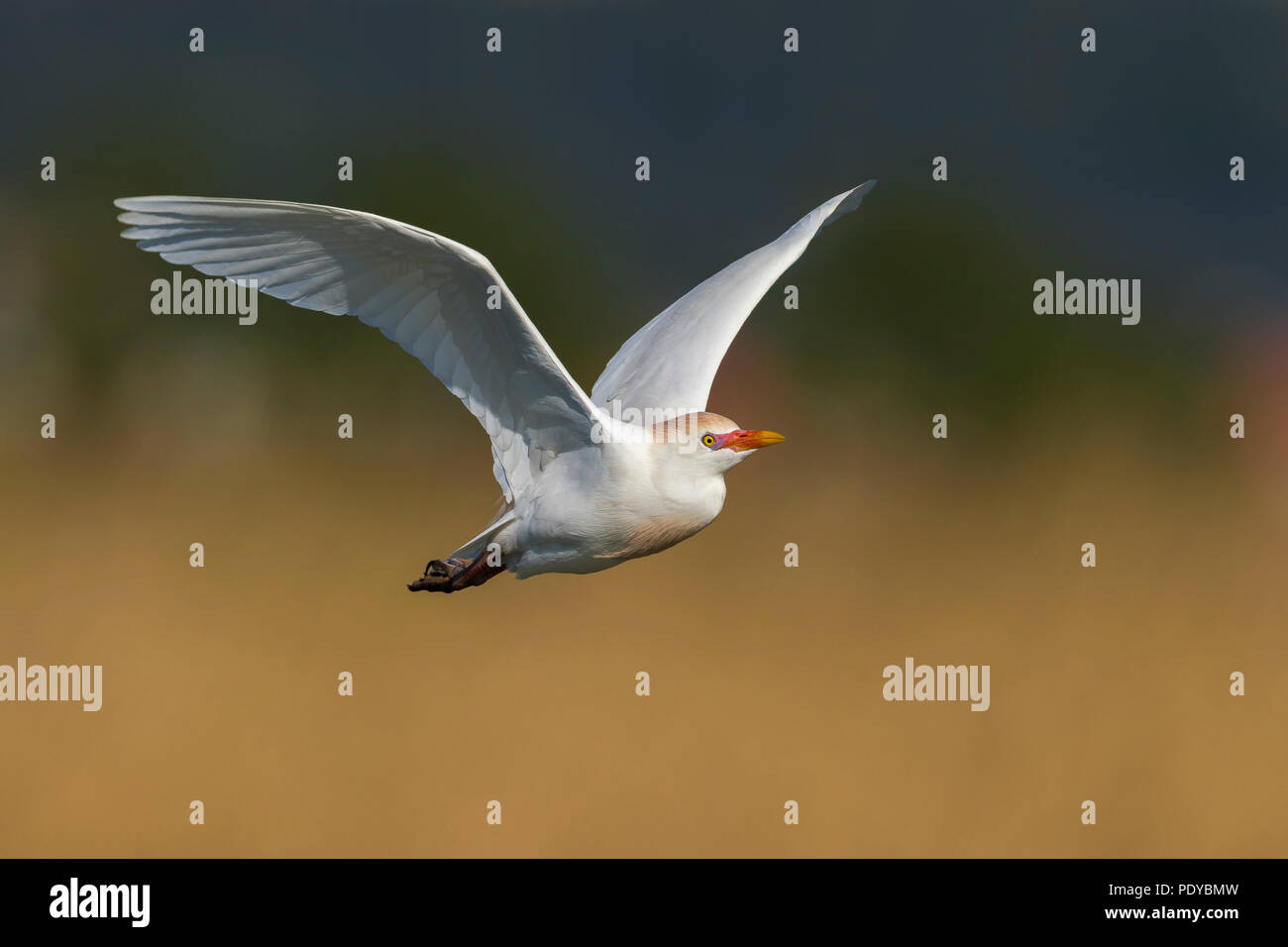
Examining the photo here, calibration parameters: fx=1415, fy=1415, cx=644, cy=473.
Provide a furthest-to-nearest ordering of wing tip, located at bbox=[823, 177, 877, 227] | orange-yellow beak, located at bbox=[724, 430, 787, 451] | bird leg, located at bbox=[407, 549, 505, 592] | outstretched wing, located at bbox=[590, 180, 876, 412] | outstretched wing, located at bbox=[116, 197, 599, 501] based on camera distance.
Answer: wing tip, located at bbox=[823, 177, 877, 227], outstretched wing, located at bbox=[590, 180, 876, 412], bird leg, located at bbox=[407, 549, 505, 592], orange-yellow beak, located at bbox=[724, 430, 787, 451], outstretched wing, located at bbox=[116, 197, 599, 501]

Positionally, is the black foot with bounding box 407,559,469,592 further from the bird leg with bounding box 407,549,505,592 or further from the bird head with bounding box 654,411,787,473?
the bird head with bounding box 654,411,787,473

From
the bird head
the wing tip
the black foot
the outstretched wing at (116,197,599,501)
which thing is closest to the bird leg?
the black foot

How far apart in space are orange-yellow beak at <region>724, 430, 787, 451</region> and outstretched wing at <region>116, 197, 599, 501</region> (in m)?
0.48

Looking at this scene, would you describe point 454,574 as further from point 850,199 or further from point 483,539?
point 850,199

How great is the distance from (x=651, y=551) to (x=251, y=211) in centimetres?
179

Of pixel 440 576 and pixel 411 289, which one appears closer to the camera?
pixel 411 289

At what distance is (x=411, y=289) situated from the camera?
16.4 feet

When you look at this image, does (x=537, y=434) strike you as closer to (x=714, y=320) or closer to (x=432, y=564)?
(x=432, y=564)

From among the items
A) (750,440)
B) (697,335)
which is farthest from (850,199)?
(750,440)

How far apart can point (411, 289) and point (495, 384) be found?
45 cm

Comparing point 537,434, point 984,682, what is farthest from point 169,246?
point 984,682

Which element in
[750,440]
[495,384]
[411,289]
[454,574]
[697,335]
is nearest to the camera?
[750,440]

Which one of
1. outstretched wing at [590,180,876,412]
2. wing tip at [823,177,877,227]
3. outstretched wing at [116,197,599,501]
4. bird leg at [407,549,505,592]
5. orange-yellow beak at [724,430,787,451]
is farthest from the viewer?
wing tip at [823,177,877,227]

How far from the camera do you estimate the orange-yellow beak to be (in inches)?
192
